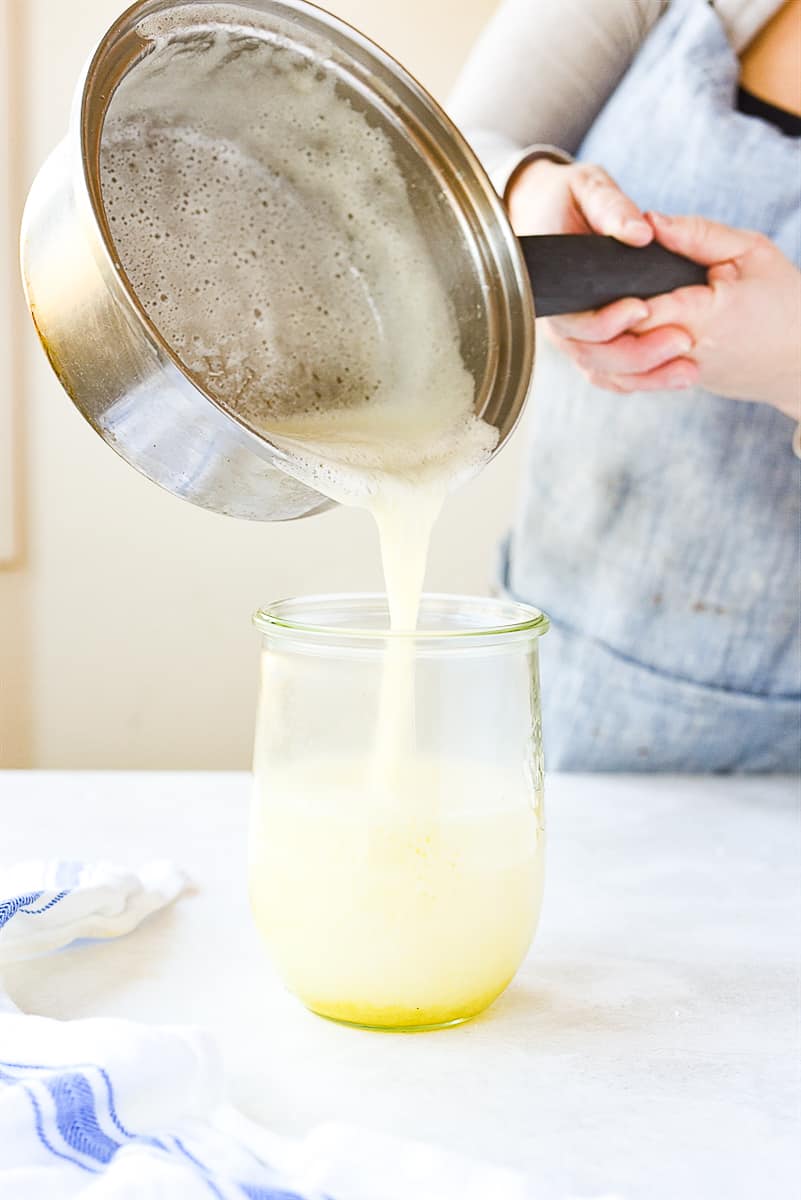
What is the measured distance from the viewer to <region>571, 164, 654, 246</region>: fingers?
745mm

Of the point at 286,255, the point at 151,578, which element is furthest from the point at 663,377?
the point at 151,578

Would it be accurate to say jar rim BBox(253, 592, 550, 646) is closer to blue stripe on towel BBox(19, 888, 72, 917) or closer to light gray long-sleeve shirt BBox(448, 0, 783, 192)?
blue stripe on towel BBox(19, 888, 72, 917)

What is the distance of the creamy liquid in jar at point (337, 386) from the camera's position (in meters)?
0.54

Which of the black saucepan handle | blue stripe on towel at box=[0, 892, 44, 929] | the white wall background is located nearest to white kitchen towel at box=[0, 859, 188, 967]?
blue stripe on towel at box=[0, 892, 44, 929]

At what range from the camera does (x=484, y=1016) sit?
1.92ft

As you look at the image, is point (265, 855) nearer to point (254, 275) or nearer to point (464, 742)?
point (464, 742)

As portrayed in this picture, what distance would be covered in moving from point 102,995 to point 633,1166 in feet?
0.83

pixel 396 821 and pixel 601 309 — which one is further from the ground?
pixel 601 309

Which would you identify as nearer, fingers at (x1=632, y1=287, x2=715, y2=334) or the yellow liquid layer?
the yellow liquid layer

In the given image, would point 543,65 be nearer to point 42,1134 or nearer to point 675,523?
point 675,523

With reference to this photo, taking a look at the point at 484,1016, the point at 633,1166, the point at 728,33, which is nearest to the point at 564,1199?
the point at 633,1166

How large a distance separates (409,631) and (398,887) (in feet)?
0.34

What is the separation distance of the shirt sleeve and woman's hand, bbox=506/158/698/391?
0.55 feet

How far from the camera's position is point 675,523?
1070 mm
